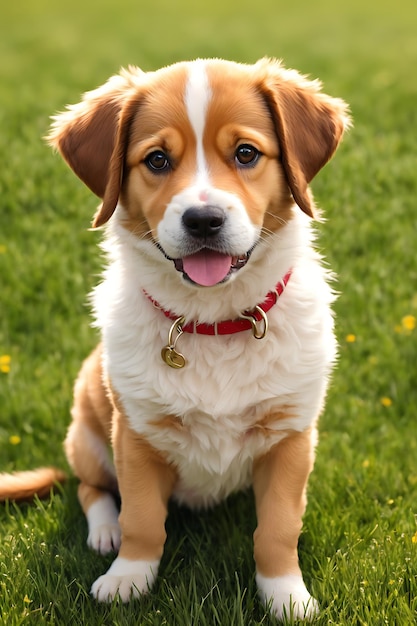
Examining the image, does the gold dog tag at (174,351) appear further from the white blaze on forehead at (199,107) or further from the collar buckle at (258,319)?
the white blaze on forehead at (199,107)

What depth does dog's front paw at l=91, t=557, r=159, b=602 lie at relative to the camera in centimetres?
326

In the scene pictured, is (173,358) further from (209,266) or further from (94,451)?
(94,451)

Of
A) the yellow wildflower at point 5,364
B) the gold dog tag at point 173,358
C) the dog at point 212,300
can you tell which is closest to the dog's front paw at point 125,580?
the dog at point 212,300

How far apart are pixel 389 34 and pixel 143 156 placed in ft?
30.3

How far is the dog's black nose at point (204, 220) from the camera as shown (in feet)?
9.30

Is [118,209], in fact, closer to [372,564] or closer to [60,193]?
[372,564]

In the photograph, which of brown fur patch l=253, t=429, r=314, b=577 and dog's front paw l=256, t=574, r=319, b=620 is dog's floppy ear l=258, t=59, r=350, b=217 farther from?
dog's front paw l=256, t=574, r=319, b=620

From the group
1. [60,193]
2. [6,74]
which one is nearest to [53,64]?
[6,74]

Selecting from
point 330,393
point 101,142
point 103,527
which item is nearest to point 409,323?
point 330,393

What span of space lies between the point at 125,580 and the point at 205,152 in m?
1.64

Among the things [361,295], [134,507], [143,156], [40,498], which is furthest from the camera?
[361,295]

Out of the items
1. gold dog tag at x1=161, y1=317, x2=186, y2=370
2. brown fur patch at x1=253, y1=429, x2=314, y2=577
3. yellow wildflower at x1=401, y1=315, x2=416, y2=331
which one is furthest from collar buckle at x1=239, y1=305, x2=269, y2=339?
yellow wildflower at x1=401, y1=315, x2=416, y2=331

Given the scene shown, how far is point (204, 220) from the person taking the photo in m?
2.84

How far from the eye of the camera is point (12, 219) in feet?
19.3
